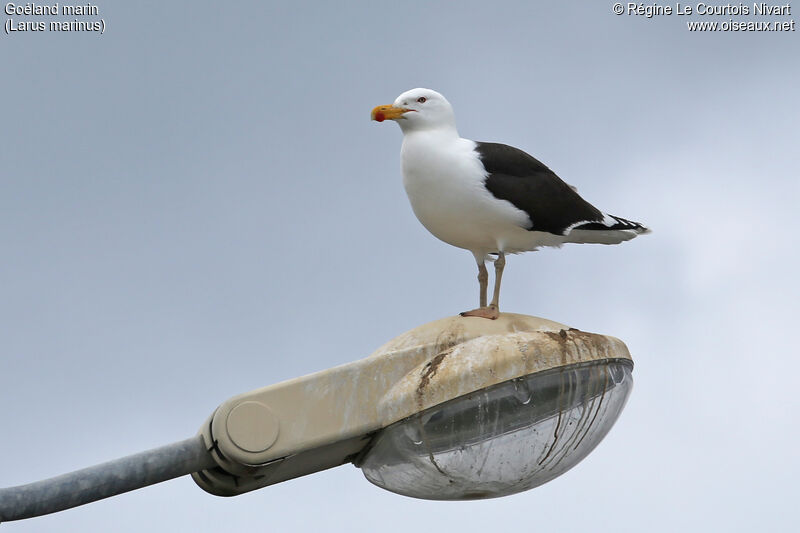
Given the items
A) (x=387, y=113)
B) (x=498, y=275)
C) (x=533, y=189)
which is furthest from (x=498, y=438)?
(x=387, y=113)

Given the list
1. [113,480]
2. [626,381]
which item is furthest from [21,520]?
[626,381]

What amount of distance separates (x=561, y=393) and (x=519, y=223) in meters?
1.56

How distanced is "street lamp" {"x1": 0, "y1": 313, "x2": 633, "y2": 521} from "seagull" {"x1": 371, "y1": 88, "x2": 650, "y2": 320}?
99 cm

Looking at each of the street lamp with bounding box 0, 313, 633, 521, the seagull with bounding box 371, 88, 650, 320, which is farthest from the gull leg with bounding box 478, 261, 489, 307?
the street lamp with bounding box 0, 313, 633, 521

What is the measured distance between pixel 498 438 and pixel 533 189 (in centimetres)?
199

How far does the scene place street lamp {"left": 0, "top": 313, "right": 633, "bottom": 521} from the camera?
459 centimetres

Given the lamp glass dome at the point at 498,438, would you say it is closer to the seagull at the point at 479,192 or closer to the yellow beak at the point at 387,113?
the seagull at the point at 479,192

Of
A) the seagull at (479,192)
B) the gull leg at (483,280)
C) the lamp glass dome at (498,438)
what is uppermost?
the seagull at (479,192)

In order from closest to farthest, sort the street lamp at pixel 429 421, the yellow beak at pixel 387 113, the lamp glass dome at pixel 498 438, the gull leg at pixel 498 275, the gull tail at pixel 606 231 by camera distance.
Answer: the street lamp at pixel 429 421 < the lamp glass dome at pixel 498 438 < the gull leg at pixel 498 275 < the yellow beak at pixel 387 113 < the gull tail at pixel 606 231

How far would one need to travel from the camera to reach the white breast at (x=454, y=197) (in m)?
6.07

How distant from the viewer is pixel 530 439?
481 centimetres

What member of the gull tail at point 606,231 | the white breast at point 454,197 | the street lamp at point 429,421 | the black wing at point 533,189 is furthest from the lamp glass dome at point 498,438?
the gull tail at point 606,231

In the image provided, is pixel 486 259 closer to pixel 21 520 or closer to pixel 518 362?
pixel 518 362

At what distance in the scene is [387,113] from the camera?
Answer: 6.41 meters
